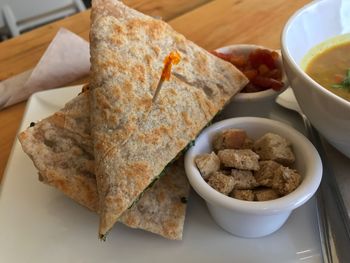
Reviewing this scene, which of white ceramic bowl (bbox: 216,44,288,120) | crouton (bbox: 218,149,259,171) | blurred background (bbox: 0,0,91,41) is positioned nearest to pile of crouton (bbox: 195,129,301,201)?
crouton (bbox: 218,149,259,171)

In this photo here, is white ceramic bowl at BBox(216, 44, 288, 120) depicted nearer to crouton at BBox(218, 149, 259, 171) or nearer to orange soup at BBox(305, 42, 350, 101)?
orange soup at BBox(305, 42, 350, 101)

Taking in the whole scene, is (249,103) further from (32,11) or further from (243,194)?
(32,11)

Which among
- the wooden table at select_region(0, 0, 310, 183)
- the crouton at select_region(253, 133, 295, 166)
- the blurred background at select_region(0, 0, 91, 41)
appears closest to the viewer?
the crouton at select_region(253, 133, 295, 166)

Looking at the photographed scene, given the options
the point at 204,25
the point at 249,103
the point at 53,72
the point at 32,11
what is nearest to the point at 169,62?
the point at 249,103

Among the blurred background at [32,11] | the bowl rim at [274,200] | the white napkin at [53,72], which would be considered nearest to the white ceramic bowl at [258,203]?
the bowl rim at [274,200]

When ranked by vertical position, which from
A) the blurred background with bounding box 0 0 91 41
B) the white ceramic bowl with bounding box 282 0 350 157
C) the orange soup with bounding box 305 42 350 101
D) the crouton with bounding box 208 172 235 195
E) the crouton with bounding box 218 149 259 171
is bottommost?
the blurred background with bounding box 0 0 91 41

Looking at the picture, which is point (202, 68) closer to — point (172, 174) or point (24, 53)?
point (172, 174)

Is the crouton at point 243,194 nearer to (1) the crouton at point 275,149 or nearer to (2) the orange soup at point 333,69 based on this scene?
(1) the crouton at point 275,149
